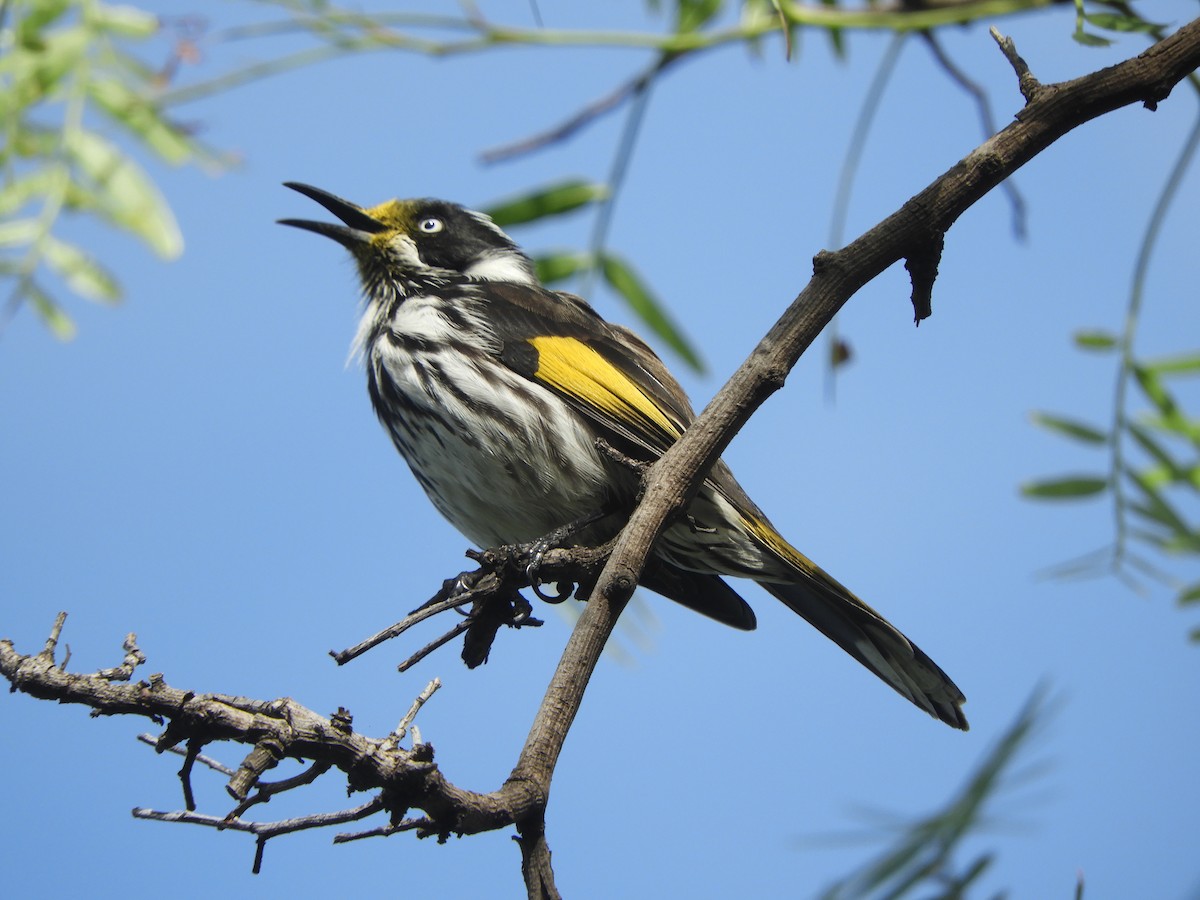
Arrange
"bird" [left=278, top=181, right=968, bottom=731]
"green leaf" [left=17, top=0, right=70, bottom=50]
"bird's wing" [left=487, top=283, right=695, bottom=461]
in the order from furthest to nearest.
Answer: "bird's wing" [left=487, top=283, right=695, bottom=461], "bird" [left=278, top=181, right=968, bottom=731], "green leaf" [left=17, top=0, right=70, bottom=50]

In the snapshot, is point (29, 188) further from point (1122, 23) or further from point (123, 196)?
point (1122, 23)

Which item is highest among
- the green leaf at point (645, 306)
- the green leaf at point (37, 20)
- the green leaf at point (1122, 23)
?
the green leaf at point (37, 20)

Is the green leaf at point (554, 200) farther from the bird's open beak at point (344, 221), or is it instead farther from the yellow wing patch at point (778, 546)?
the bird's open beak at point (344, 221)

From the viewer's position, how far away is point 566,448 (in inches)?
154

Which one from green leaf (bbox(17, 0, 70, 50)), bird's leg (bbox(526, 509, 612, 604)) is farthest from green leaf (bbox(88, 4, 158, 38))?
bird's leg (bbox(526, 509, 612, 604))

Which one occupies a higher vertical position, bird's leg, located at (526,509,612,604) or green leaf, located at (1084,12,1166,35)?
green leaf, located at (1084,12,1166,35)

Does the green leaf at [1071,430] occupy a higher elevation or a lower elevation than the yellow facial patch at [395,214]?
lower

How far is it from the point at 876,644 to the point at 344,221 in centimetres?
298

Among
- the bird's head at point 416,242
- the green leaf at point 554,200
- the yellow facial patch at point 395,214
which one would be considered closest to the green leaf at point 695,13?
the green leaf at point 554,200

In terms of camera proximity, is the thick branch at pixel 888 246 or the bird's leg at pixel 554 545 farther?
the bird's leg at pixel 554 545

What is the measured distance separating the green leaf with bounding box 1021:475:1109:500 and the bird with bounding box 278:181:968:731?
0.89m

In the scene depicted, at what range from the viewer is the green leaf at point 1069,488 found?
2816 millimetres

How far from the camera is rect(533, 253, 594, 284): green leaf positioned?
9.44ft

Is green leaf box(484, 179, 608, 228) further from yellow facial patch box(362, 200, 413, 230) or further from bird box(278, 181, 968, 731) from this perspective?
yellow facial patch box(362, 200, 413, 230)
